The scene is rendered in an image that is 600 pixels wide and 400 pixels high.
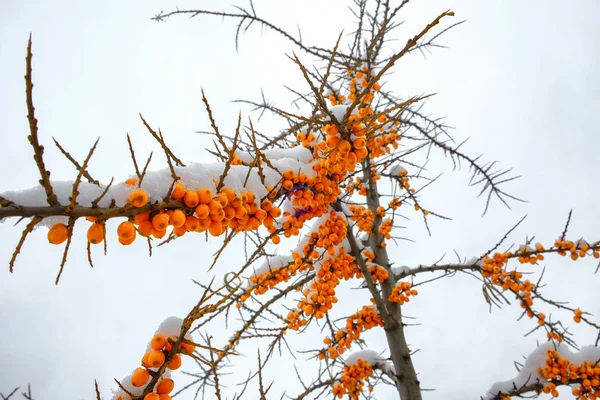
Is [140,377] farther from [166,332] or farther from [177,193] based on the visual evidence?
[177,193]

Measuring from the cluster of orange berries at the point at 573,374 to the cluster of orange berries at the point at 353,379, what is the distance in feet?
7.93

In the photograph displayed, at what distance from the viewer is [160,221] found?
1.39 m

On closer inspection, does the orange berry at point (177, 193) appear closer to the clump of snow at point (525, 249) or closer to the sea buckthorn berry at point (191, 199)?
the sea buckthorn berry at point (191, 199)

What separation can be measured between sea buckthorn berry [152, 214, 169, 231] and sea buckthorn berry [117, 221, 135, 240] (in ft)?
0.30

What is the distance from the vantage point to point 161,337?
146cm

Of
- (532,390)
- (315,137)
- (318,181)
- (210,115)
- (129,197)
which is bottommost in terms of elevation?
(532,390)

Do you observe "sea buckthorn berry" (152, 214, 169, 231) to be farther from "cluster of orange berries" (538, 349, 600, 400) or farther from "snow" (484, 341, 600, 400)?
"cluster of orange berries" (538, 349, 600, 400)

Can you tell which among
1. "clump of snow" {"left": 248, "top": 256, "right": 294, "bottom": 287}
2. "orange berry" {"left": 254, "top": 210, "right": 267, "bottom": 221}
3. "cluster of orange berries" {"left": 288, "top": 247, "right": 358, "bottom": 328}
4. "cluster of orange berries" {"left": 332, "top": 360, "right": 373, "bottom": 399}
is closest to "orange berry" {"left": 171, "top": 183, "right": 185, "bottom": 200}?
"orange berry" {"left": 254, "top": 210, "right": 267, "bottom": 221}

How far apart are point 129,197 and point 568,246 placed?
224 inches

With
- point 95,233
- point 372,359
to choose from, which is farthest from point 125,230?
point 372,359

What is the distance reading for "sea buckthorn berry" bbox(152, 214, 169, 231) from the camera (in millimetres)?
1389

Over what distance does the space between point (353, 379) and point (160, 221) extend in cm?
412

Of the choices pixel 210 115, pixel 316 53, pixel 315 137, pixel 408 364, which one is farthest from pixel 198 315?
pixel 408 364

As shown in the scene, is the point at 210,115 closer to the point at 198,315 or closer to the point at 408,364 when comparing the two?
the point at 198,315
